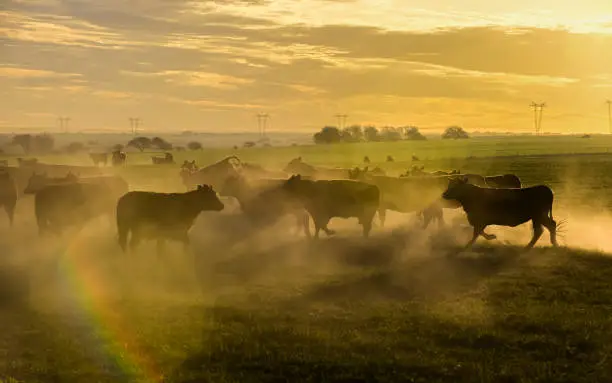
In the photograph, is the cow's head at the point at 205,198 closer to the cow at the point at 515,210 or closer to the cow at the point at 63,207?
the cow at the point at 63,207

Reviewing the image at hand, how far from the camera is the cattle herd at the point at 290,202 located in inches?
671

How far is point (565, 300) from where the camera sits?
12320 mm

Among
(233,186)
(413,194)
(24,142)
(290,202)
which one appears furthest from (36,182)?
(24,142)

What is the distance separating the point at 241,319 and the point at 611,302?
267 inches

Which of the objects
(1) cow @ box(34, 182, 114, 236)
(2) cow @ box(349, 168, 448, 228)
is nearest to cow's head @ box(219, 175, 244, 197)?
(2) cow @ box(349, 168, 448, 228)

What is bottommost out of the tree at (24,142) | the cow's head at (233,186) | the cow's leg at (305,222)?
the tree at (24,142)

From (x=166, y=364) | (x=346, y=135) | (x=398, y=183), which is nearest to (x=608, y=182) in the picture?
(x=398, y=183)

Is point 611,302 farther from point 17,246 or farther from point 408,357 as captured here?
point 17,246

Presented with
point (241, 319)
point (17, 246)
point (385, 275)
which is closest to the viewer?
point (241, 319)

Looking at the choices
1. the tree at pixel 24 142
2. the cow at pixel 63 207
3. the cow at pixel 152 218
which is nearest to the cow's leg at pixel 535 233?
the cow at pixel 152 218

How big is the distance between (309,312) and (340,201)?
9.00m

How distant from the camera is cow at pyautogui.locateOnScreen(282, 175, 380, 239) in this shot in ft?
67.1

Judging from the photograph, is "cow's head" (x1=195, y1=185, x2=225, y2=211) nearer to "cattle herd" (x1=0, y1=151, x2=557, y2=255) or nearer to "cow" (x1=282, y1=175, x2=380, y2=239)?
"cattle herd" (x1=0, y1=151, x2=557, y2=255)

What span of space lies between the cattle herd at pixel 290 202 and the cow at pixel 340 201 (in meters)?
0.03
